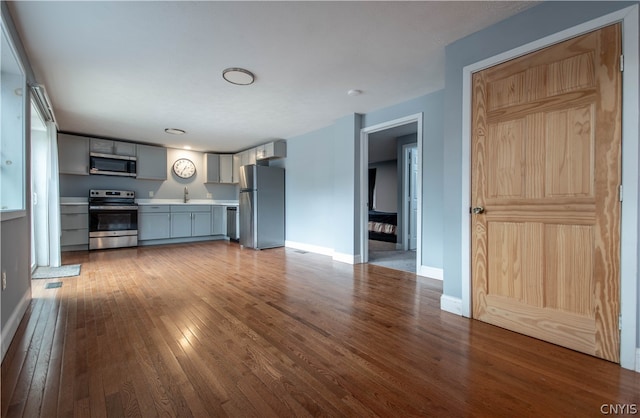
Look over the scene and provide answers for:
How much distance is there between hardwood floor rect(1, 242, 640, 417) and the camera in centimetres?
124

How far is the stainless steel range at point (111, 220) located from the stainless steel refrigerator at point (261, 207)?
7.04 feet

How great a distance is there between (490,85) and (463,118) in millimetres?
285

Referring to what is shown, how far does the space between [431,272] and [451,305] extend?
3.63 ft

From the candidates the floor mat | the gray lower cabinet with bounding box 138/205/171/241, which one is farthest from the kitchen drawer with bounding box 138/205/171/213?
the floor mat

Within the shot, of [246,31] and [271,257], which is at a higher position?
[246,31]

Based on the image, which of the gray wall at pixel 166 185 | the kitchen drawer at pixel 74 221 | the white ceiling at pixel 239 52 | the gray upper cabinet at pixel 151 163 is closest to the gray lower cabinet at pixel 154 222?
the gray wall at pixel 166 185

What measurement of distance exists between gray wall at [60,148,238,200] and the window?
3945 mm

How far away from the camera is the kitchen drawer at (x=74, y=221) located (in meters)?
4.91

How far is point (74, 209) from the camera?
502cm

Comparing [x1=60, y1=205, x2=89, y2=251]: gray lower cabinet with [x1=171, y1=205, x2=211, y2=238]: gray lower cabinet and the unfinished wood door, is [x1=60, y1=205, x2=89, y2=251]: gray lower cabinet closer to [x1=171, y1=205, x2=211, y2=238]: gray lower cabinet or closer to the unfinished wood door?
[x1=171, y1=205, x2=211, y2=238]: gray lower cabinet

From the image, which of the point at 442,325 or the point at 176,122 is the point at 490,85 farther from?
the point at 176,122

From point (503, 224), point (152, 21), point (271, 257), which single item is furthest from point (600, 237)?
point (271, 257)

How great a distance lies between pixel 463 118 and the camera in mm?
2225

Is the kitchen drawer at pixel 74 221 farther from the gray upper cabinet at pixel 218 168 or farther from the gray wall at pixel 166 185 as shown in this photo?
the gray upper cabinet at pixel 218 168
